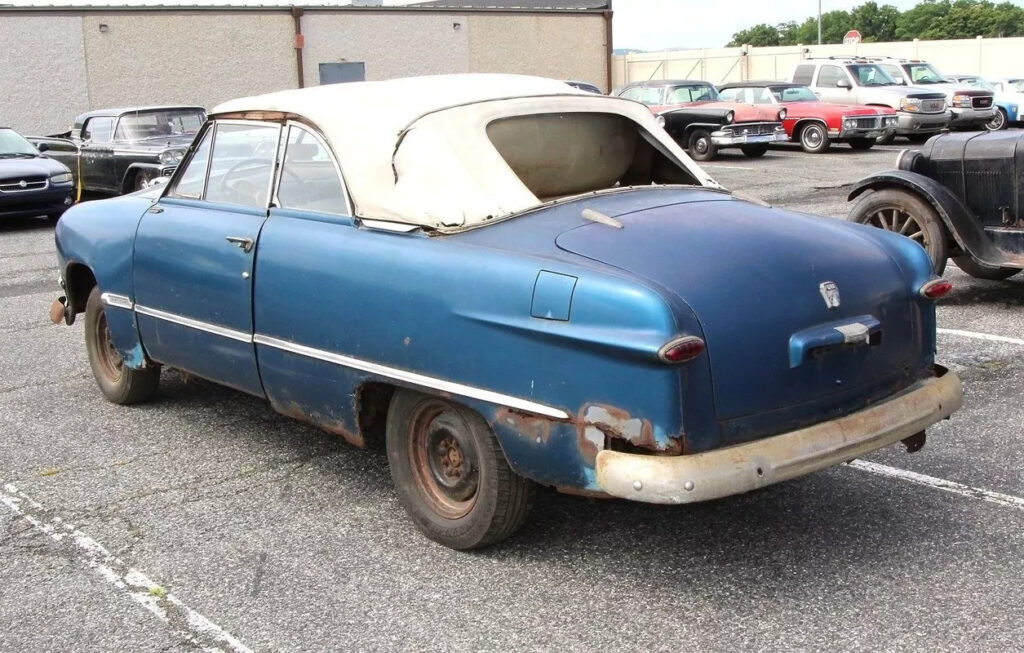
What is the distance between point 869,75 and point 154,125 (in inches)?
595

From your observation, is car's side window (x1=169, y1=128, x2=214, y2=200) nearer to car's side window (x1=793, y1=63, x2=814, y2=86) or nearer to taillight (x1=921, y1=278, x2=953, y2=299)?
taillight (x1=921, y1=278, x2=953, y2=299)

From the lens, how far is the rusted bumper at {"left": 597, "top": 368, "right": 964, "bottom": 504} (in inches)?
135

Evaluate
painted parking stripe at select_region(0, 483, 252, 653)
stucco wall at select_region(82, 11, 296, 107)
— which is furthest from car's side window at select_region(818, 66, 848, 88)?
painted parking stripe at select_region(0, 483, 252, 653)

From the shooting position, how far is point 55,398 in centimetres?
645

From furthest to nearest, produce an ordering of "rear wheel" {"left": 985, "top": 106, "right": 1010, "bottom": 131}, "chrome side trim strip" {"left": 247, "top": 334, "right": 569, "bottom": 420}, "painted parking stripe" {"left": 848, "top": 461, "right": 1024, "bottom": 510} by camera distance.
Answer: "rear wheel" {"left": 985, "top": 106, "right": 1010, "bottom": 131} < "painted parking stripe" {"left": 848, "top": 461, "right": 1024, "bottom": 510} < "chrome side trim strip" {"left": 247, "top": 334, "right": 569, "bottom": 420}

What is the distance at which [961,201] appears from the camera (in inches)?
326

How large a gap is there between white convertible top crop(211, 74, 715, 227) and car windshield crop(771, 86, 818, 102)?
19.0 m

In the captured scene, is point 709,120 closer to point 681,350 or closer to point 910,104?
point 910,104

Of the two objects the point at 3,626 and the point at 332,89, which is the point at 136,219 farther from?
the point at 3,626

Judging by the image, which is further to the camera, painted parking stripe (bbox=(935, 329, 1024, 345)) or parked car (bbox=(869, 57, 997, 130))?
parked car (bbox=(869, 57, 997, 130))

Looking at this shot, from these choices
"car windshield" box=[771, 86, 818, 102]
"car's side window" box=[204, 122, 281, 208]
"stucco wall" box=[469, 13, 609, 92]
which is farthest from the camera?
"stucco wall" box=[469, 13, 609, 92]

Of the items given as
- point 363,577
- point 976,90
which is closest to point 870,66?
point 976,90

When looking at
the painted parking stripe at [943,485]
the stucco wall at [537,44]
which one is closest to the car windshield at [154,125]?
the painted parking stripe at [943,485]

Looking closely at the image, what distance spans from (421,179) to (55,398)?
320 cm
